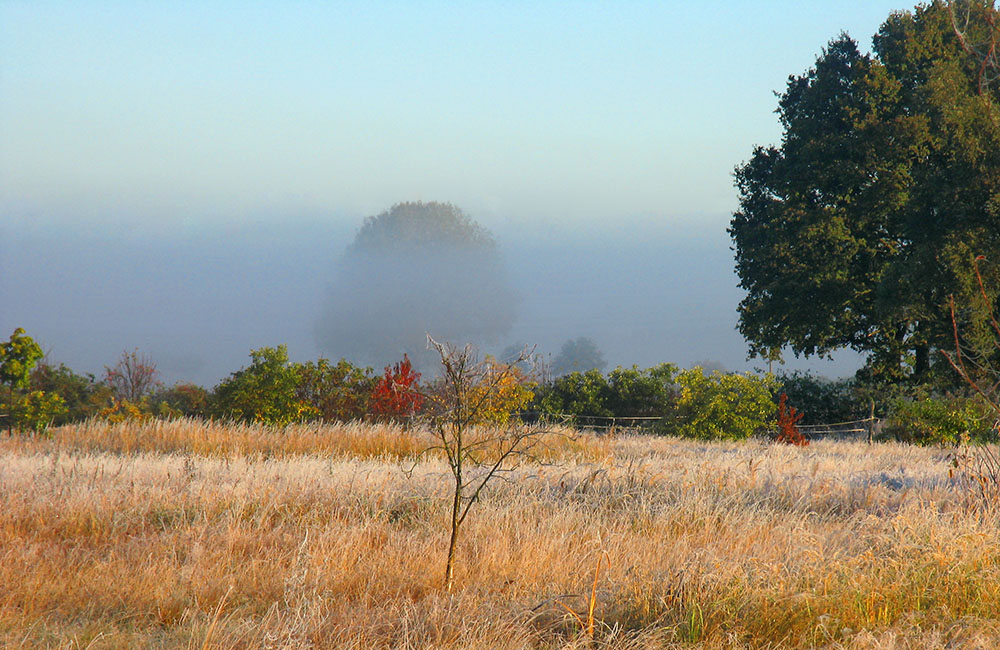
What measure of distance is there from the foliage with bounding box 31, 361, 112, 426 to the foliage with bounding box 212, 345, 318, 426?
278 inches

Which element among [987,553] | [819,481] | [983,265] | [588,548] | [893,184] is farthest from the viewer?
[893,184]

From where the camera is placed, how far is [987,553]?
4.72m

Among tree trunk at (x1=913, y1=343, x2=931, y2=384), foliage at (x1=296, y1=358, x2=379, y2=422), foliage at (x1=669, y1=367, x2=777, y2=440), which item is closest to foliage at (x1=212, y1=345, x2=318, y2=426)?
foliage at (x1=296, y1=358, x2=379, y2=422)

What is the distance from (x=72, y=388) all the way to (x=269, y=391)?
9.16 m

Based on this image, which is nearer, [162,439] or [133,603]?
[133,603]

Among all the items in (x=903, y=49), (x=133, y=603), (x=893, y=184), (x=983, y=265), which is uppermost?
(x=903, y=49)

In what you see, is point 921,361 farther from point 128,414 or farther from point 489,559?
point 489,559

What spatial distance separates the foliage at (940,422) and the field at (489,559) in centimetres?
875

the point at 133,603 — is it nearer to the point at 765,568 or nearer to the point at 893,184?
the point at 765,568

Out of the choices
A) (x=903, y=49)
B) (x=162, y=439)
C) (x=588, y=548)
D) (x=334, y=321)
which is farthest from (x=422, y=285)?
(x=588, y=548)

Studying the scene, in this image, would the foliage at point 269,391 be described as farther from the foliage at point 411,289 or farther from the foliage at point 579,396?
the foliage at point 411,289

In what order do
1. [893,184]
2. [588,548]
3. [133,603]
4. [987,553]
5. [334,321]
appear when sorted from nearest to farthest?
1. [133,603]
2. [987,553]
3. [588,548]
4. [893,184]
5. [334,321]

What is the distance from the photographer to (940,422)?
16.2 m

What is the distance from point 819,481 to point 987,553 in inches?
127
